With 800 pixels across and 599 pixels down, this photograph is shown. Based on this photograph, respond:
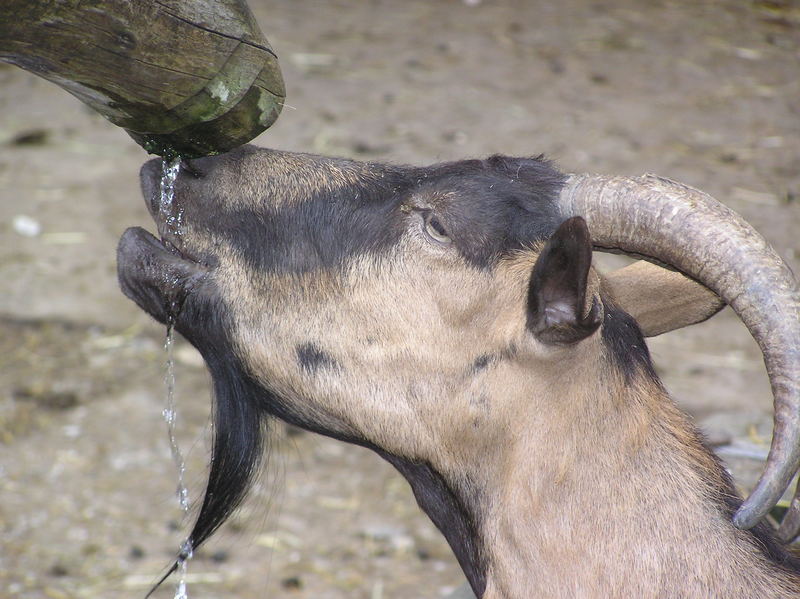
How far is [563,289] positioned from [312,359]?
2.62 ft

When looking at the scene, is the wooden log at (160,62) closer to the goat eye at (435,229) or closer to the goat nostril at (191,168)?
the goat nostril at (191,168)

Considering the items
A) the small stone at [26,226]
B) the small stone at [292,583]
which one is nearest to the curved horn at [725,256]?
the small stone at [292,583]

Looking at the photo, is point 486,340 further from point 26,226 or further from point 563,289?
point 26,226

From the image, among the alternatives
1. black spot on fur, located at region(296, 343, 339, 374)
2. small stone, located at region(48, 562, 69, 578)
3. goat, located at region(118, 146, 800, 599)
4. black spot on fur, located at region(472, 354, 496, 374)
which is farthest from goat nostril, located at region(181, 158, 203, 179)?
small stone, located at region(48, 562, 69, 578)

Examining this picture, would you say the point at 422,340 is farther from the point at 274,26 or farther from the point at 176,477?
the point at 274,26

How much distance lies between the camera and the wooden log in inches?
87.0

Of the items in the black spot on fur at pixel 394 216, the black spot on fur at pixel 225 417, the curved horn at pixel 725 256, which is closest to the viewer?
the curved horn at pixel 725 256

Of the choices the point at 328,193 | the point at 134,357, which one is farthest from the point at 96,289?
the point at 328,193

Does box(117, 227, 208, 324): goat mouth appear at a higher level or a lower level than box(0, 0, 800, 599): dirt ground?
higher

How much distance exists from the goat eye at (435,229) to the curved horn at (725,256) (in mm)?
344

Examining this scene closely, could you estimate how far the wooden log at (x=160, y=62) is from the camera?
Answer: 2.21 metres

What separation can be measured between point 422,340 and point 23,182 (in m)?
5.88

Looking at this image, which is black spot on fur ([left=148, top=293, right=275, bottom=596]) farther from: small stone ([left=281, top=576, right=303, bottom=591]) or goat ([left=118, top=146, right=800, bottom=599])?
small stone ([left=281, top=576, right=303, bottom=591])

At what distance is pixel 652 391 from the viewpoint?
2.97 m
